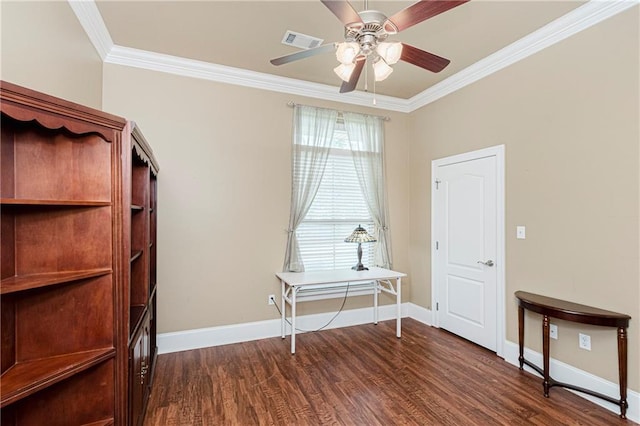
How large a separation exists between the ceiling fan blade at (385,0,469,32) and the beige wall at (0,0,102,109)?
6.65 feet

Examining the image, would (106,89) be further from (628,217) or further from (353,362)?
(628,217)

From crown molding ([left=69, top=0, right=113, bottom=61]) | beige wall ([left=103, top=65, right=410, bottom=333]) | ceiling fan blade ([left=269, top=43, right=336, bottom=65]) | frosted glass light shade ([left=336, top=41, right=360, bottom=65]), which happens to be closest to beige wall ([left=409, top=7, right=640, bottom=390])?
frosted glass light shade ([left=336, top=41, right=360, bottom=65])

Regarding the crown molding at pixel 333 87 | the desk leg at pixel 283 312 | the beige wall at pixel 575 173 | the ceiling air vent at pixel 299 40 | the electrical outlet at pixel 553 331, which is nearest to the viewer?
the beige wall at pixel 575 173

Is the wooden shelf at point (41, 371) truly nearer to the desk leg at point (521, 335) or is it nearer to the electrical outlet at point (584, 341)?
the desk leg at point (521, 335)

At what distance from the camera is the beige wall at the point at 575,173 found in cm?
225

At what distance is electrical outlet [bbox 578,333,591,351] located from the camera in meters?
2.44

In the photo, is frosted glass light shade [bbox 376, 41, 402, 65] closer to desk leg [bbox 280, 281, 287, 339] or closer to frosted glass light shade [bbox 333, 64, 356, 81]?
frosted glass light shade [bbox 333, 64, 356, 81]

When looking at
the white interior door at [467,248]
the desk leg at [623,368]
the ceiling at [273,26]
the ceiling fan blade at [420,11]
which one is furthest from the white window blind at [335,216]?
the desk leg at [623,368]

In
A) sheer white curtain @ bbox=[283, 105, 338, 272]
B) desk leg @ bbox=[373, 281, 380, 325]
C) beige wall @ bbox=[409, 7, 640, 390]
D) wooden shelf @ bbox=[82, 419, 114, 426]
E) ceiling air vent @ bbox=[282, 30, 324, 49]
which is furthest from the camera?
desk leg @ bbox=[373, 281, 380, 325]

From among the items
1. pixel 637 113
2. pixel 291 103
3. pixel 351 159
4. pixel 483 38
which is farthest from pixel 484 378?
pixel 291 103

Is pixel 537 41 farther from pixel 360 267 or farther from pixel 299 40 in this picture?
pixel 360 267

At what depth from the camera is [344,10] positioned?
65.5 inches

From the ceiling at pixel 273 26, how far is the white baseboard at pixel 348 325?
112 inches

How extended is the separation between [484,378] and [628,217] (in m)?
1.68
